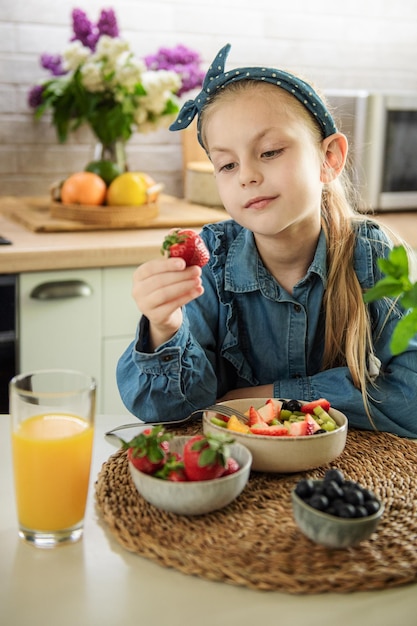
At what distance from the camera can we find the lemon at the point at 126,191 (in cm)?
255

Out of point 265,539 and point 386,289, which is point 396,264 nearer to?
point 386,289

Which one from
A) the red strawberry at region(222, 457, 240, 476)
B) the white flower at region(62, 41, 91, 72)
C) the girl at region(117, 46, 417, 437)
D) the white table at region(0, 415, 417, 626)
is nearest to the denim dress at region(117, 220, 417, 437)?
the girl at region(117, 46, 417, 437)

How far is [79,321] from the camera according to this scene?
7.57ft

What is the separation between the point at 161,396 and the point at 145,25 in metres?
2.05

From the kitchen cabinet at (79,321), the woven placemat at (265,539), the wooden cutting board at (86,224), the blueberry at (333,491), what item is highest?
the wooden cutting board at (86,224)

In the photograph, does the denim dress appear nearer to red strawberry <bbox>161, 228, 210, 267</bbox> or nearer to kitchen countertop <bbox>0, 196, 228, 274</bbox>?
red strawberry <bbox>161, 228, 210, 267</bbox>

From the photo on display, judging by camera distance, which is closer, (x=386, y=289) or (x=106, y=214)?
(x=386, y=289)

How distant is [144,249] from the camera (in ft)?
7.59

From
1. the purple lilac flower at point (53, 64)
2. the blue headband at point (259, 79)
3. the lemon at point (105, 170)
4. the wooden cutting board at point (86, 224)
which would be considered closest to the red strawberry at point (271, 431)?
the blue headband at point (259, 79)

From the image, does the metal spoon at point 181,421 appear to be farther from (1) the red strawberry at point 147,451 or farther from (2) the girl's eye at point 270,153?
(2) the girl's eye at point 270,153

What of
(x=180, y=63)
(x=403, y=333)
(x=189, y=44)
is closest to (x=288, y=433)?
(x=403, y=333)

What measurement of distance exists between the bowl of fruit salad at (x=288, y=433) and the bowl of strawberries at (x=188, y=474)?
82 mm

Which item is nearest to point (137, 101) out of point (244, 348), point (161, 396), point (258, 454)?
point (244, 348)

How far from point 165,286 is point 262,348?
1.42ft
